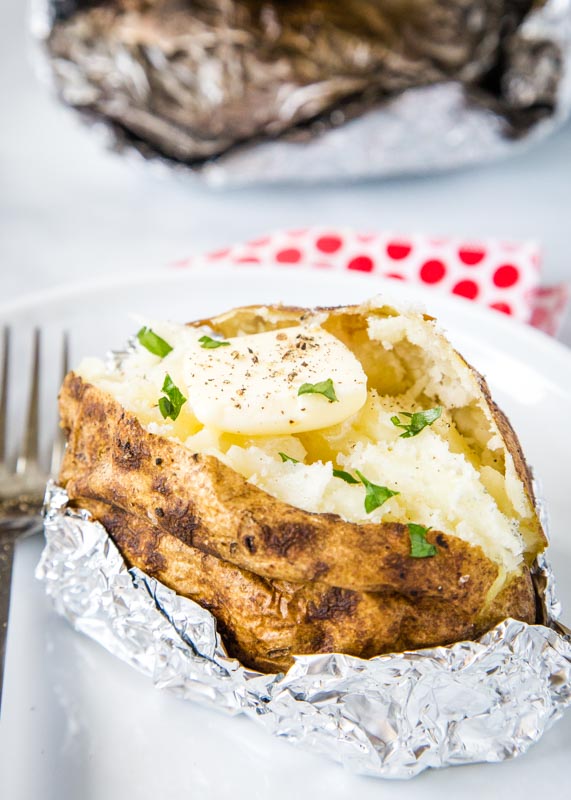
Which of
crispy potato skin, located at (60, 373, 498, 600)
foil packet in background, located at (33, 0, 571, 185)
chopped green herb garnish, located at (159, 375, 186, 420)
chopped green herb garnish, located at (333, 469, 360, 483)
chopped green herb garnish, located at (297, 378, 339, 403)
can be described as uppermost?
foil packet in background, located at (33, 0, 571, 185)

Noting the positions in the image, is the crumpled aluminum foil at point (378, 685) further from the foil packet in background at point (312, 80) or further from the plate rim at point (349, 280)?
the foil packet in background at point (312, 80)

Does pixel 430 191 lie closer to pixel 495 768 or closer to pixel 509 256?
pixel 509 256

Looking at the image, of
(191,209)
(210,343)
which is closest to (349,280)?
(210,343)

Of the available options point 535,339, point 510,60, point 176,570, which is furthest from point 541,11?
point 176,570

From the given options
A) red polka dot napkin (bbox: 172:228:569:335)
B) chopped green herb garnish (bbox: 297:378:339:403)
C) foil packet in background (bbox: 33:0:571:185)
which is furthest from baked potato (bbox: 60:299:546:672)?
foil packet in background (bbox: 33:0:571:185)

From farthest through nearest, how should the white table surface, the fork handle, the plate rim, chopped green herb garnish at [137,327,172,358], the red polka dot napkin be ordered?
the white table surface → the red polka dot napkin → the plate rim → chopped green herb garnish at [137,327,172,358] → the fork handle

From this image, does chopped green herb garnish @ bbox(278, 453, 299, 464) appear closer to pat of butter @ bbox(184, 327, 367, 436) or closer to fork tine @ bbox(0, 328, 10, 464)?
pat of butter @ bbox(184, 327, 367, 436)
